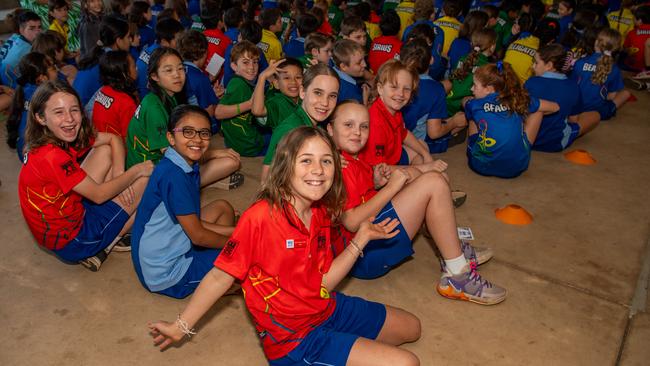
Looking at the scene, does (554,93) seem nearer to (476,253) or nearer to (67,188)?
(476,253)

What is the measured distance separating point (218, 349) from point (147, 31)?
5.96 m

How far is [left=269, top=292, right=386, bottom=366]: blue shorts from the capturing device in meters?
2.43

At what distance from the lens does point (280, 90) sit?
4.66 m

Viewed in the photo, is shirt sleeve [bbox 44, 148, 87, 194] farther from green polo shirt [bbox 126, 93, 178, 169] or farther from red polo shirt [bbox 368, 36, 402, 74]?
red polo shirt [bbox 368, 36, 402, 74]

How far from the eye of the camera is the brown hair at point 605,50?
6008mm

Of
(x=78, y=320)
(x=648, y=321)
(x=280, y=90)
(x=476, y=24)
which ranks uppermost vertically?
(x=476, y=24)

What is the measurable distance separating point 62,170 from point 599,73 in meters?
5.54

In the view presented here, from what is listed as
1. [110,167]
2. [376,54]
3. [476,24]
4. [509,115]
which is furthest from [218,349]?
[476,24]

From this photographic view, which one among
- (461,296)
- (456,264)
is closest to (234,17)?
(456,264)

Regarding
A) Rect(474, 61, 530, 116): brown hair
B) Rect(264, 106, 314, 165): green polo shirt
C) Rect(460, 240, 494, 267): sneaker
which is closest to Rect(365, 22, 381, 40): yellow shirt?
Rect(474, 61, 530, 116): brown hair

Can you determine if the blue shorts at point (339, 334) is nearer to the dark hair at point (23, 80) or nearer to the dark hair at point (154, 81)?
the dark hair at point (154, 81)

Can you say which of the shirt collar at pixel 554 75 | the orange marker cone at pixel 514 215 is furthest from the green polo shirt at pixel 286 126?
the shirt collar at pixel 554 75

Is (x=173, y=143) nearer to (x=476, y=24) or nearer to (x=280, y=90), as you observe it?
(x=280, y=90)

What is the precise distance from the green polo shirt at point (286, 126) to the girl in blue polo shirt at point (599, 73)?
4.07 m
